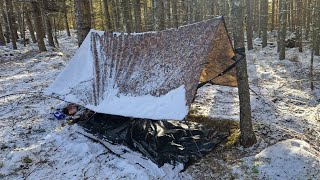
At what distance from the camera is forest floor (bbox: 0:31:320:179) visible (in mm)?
5297

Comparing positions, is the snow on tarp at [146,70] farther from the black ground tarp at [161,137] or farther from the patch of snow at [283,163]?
the patch of snow at [283,163]

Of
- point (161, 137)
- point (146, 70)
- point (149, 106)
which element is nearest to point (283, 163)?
point (161, 137)

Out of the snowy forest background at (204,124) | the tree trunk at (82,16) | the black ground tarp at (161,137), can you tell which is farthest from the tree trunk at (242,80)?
the tree trunk at (82,16)

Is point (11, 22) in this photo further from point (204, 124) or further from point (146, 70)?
point (204, 124)

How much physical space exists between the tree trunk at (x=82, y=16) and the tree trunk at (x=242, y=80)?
14.2 ft

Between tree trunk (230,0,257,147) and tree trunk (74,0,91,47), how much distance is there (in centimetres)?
433

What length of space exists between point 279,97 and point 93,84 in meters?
6.04

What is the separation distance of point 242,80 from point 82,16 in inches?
190

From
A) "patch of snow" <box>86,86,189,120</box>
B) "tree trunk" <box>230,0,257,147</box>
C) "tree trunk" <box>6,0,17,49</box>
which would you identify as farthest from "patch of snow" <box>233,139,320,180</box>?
"tree trunk" <box>6,0,17,49</box>

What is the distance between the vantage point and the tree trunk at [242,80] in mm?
5633

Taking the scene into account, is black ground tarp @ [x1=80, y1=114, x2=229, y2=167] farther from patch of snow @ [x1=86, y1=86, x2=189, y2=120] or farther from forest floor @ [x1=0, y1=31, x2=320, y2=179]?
patch of snow @ [x1=86, y1=86, x2=189, y2=120]

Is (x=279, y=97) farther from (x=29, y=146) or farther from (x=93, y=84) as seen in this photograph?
(x=29, y=146)

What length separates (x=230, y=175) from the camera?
17.2 ft

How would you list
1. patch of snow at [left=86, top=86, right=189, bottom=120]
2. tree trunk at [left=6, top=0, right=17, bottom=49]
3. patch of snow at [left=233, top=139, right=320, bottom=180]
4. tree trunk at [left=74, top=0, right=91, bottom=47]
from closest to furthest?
patch of snow at [left=233, top=139, right=320, bottom=180] → patch of snow at [left=86, top=86, right=189, bottom=120] → tree trunk at [left=74, top=0, right=91, bottom=47] → tree trunk at [left=6, top=0, right=17, bottom=49]
